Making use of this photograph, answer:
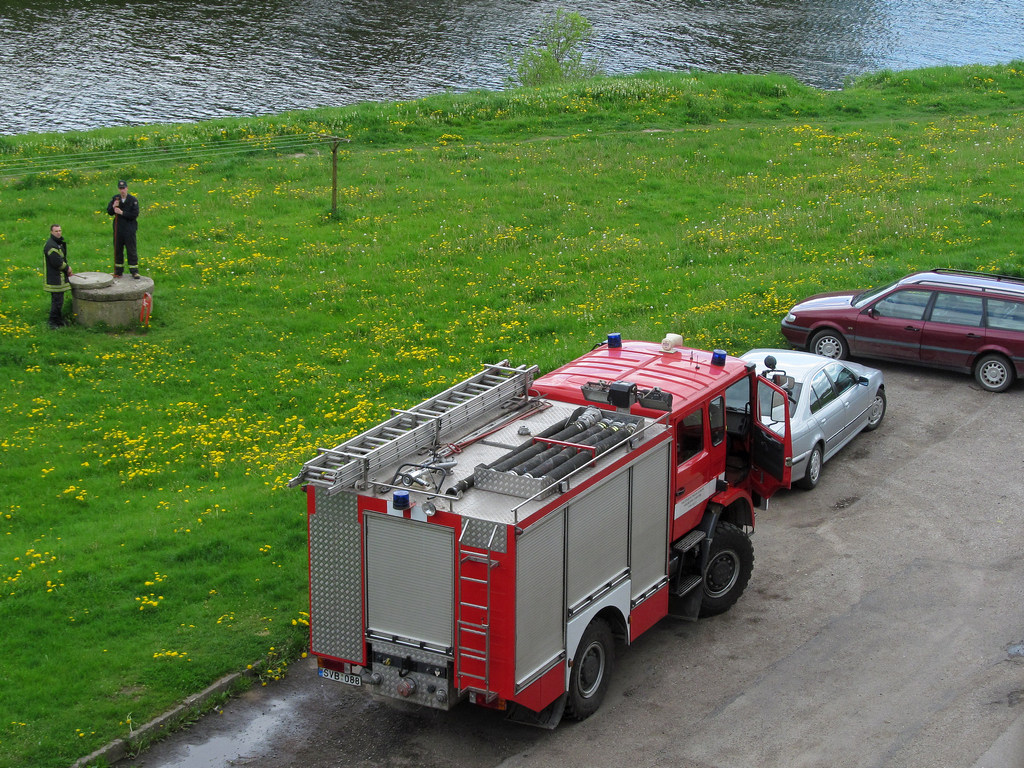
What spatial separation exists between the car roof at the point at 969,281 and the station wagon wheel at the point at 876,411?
9.37 ft

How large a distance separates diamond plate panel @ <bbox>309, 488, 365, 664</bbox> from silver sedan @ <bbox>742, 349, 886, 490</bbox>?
Result: 6.77 meters

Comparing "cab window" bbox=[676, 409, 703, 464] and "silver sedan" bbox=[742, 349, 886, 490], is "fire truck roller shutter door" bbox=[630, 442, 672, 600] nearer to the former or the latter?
"cab window" bbox=[676, 409, 703, 464]

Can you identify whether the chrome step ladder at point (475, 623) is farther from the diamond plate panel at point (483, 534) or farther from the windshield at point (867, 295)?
the windshield at point (867, 295)

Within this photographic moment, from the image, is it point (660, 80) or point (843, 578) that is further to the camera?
point (660, 80)

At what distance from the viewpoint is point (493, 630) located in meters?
9.55

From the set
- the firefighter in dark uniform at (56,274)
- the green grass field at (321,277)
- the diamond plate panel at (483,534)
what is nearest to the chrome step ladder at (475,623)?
the diamond plate panel at (483,534)

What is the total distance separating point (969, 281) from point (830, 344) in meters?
2.52

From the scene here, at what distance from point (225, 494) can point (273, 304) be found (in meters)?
8.28

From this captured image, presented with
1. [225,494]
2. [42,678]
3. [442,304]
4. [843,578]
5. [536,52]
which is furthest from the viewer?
[536,52]

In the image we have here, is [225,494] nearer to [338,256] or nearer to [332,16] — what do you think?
[338,256]

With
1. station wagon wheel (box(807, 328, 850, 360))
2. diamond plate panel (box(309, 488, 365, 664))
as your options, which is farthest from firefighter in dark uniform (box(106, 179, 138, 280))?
diamond plate panel (box(309, 488, 365, 664))

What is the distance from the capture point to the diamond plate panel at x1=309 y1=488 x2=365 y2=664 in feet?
32.8

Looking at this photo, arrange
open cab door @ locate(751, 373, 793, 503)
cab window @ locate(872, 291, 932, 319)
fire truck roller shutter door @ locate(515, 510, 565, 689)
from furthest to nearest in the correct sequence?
cab window @ locate(872, 291, 932, 319)
open cab door @ locate(751, 373, 793, 503)
fire truck roller shutter door @ locate(515, 510, 565, 689)

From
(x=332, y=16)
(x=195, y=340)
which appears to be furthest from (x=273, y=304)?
(x=332, y=16)
